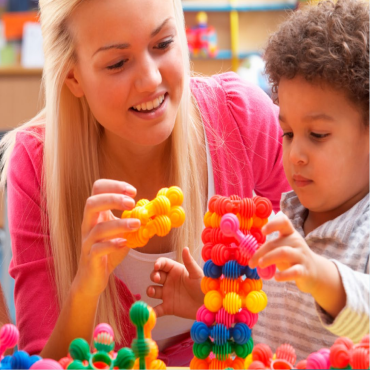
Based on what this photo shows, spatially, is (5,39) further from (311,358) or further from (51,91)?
(311,358)

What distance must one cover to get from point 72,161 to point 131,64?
0.28 m

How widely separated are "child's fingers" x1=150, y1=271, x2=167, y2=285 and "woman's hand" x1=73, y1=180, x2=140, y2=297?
0.09 metres

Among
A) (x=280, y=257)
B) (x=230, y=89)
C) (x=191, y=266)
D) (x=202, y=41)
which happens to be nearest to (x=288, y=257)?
(x=280, y=257)

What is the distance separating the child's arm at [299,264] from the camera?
693 millimetres

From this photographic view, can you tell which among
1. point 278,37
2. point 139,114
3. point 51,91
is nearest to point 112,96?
point 139,114

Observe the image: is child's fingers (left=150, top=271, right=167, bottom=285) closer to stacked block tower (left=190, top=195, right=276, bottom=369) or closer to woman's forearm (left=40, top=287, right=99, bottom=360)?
woman's forearm (left=40, top=287, right=99, bottom=360)

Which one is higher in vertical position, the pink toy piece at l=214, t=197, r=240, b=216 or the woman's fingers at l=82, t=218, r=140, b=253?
the pink toy piece at l=214, t=197, r=240, b=216

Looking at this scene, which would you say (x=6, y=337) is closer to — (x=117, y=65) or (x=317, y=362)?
(x=317, y=362)

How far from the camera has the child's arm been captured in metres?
0.69

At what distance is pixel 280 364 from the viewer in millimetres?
710

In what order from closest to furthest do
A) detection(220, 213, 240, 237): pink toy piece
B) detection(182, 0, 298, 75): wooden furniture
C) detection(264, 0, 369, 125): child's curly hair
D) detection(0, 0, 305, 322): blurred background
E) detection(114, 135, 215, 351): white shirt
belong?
detection(220, 213, 240, 237): pink toy piece < detection(264, 0, 369, 125): child's curly hair < detection(114, 135, 215, 351): white shirt < detection(0, 0, 305, 322): blurred background < detection(182, 0, 298, 75): wooden furniture

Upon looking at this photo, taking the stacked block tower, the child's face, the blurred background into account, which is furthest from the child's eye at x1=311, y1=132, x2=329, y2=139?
the blurred background

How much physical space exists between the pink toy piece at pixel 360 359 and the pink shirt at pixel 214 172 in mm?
605

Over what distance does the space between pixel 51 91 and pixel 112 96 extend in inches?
7.3
